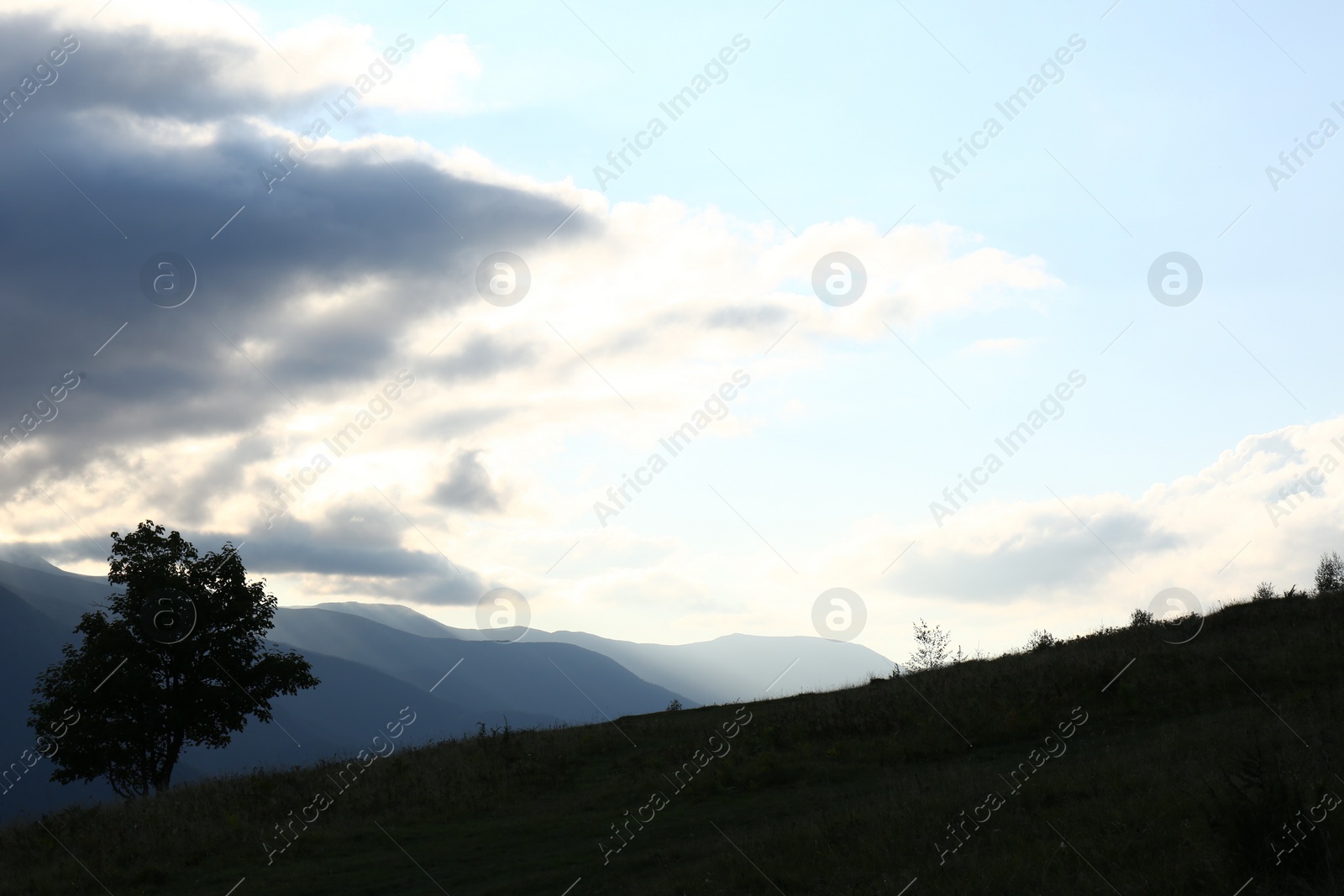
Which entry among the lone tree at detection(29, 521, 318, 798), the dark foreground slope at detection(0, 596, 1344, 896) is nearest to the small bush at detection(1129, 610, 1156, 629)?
the dark foreground slope at detection(0, 596, 1344, 896)

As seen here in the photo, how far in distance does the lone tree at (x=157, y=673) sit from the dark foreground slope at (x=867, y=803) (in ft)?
47.7

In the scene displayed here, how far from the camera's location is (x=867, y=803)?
647 inches

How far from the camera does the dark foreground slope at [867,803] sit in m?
11.4

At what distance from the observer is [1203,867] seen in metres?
10.1

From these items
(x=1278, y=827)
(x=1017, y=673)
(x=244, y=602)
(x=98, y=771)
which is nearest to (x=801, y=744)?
(x=1017, y=673)

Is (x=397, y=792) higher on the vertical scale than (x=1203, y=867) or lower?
higher

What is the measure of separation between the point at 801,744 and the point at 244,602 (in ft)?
92.5

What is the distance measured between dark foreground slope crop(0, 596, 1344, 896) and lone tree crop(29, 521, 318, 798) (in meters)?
14.5

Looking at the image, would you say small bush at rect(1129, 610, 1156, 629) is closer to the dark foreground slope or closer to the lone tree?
the dark foreground slope

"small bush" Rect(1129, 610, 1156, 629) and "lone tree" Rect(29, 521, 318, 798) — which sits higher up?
"lone tree" Rect(29, 521, 318, 798)

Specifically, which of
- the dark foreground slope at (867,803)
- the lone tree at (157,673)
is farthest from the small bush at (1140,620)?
the lone tree at (157,673)

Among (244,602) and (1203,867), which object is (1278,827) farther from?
(244,602)

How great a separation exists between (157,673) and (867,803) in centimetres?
3425

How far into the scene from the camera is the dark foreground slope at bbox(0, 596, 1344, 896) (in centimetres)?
1143
